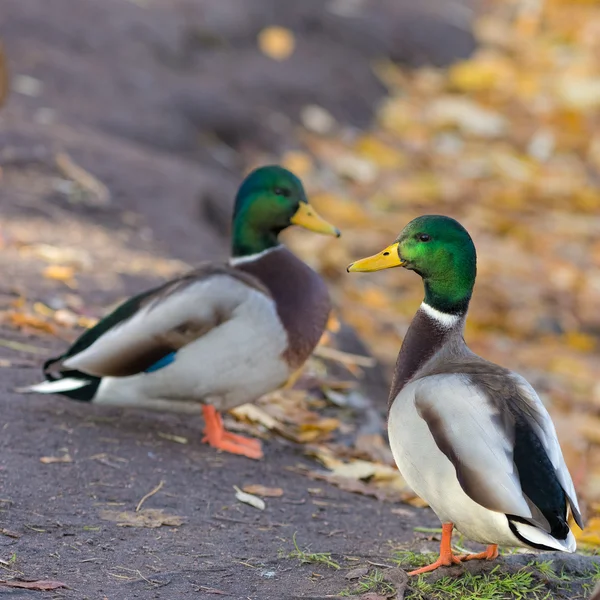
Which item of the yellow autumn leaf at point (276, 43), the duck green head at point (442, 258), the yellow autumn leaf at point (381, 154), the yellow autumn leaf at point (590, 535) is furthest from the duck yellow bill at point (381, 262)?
the yellow autumn leaf at point (276, 43)

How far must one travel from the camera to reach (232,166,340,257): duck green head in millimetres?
4543

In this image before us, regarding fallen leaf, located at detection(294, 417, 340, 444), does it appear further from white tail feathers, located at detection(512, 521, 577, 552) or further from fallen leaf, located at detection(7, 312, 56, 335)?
white tail feathers, located at detection(512, 521, 577, 552)

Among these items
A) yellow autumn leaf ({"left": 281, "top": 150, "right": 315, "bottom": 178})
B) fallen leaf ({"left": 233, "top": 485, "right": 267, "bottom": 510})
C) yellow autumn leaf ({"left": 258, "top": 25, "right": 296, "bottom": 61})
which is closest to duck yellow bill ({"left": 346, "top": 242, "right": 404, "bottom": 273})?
fallen leaf ({"left": 233, "top": 485, "right": 267, "bottom": 510})

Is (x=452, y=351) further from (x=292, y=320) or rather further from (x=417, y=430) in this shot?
(x=292, y=320)

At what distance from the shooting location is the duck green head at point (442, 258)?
11.1ft

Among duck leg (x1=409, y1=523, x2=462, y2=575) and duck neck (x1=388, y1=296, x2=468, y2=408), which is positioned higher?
duck neck (x1=388, y1=296, x2=468, y2=408)

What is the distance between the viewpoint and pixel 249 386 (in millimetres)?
4203

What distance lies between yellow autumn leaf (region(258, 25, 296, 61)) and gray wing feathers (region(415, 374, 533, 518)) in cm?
978

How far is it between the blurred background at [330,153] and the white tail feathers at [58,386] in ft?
Answer: 3.07

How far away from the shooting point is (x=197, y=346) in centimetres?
416

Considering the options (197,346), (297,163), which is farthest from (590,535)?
(297,163)

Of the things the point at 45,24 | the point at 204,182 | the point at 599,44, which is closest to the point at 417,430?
the point at 204,182

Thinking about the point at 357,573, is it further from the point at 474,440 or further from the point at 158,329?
the point at 158,329

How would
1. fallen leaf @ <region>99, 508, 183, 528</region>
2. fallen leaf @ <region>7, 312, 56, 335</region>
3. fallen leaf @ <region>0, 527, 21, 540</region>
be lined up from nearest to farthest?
fallen leaf @ <region>0, 527, 21, 540</region>
fallen leaf @ <region>99, 508, 183, 528</region>
fallen leaf @ <region>7, 312, 56, 335</region>
